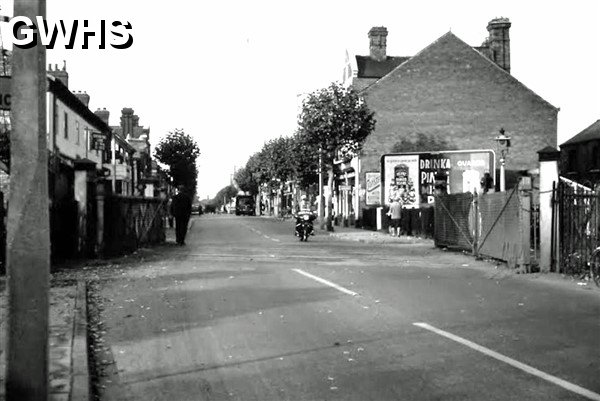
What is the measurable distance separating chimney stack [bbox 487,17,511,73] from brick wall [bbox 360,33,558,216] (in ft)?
21.2

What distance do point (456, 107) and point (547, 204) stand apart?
112 ft

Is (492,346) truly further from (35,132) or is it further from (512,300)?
(35,132)

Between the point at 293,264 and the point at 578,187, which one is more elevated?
the point at 578,187

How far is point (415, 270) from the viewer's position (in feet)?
53.4

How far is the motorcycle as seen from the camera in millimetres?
29050

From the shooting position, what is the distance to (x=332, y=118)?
38.1 metres

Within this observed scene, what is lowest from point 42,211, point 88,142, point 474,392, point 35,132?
point 474,392

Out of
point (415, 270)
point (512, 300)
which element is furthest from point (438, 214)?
point (512, 300)

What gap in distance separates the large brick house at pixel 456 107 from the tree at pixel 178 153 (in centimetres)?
3052

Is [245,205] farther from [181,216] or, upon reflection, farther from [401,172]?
[181,216]

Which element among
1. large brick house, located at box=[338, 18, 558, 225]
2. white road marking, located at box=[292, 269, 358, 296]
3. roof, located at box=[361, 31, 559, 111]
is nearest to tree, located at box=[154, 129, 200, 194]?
large brick house, located at box=[338, 18, 558, 225]

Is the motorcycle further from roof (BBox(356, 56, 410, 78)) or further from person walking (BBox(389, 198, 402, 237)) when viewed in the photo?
roof (BBox(356, 56, 410, 78))

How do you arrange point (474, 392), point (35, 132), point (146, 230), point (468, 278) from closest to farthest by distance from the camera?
point (35, 132)
point (474, 392)
point (468, 278)
point (146, 230)

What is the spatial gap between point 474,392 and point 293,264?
Answer: 11314mm
